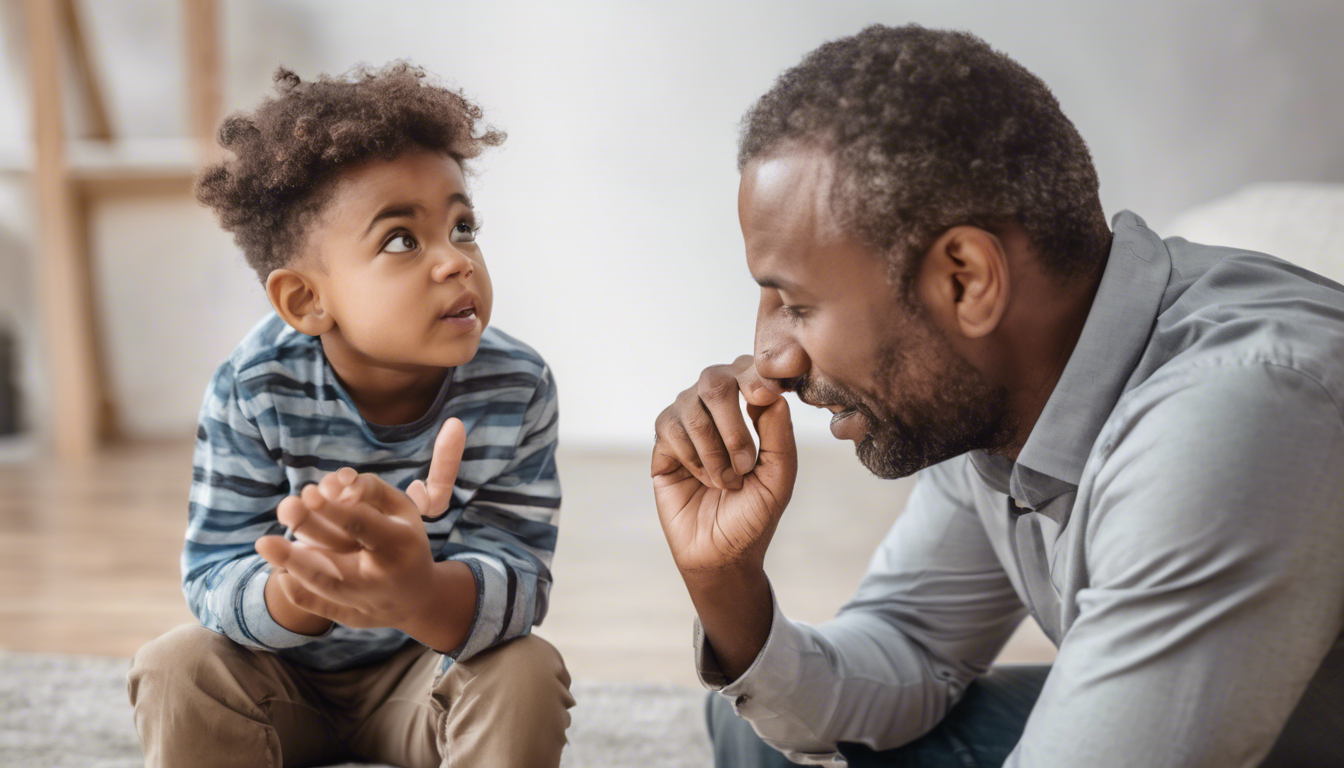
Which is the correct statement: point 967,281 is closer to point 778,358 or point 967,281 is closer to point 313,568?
point 778,358

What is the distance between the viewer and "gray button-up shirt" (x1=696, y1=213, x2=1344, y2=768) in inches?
27.7

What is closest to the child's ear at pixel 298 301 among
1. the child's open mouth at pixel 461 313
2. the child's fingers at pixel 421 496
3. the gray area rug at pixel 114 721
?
the child's open mouth at pixel 461 313

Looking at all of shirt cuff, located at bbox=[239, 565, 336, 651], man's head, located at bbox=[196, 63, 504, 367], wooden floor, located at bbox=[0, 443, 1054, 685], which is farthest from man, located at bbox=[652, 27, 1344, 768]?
wooden floor, located at bbox=[0, 443, 1054, 685]

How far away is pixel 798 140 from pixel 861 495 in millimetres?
2100

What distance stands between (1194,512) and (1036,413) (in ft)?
0.77

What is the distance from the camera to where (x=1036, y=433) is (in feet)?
2.90

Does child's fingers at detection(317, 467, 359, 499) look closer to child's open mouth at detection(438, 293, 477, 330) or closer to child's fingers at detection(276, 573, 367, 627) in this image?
child's fingers at detection(276, 573, 367, 627)

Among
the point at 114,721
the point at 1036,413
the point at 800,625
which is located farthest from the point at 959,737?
the point at 114,721

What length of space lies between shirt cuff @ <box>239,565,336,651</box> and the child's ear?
0.83ft

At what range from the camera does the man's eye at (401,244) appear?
106 centimetres

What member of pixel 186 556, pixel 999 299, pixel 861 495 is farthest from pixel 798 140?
pixel 861 495

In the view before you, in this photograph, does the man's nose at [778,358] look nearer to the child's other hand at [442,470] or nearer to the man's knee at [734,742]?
the child's other hand at [442,470]

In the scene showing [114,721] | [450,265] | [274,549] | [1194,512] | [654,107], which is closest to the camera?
[1194,512]

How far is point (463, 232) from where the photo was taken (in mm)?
1112
